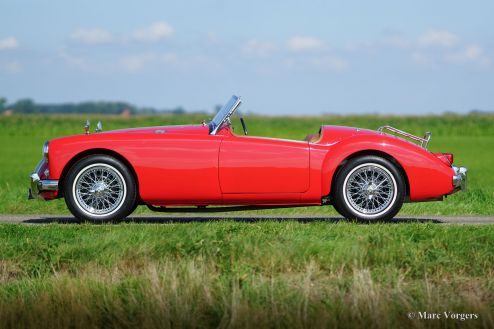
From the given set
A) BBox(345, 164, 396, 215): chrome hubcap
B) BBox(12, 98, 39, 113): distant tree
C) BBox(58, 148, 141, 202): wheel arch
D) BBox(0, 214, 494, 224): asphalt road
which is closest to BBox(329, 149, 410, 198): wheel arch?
BBox(345, 164, 396, 215): chrome hubcap

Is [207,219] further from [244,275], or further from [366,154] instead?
[244,275]

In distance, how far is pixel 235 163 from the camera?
10680 mm

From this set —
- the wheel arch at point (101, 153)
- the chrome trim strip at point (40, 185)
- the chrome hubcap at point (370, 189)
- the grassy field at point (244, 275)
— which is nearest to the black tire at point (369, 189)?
the chrome hubcap at point (370, 189)

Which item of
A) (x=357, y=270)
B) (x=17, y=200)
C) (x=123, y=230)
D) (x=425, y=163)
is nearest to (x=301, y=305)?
(x=357, y=270)

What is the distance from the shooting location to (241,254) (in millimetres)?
8961

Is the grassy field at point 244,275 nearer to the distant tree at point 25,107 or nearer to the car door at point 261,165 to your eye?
the car door at point 261,165

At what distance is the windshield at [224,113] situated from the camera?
1096 centimetres

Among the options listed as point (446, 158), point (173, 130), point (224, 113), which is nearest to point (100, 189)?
point (173, 130)

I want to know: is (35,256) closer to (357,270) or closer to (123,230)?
(123,230)

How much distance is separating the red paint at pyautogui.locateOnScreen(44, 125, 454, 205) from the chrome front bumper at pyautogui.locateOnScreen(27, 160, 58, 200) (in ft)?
0.51

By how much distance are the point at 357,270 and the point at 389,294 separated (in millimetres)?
466

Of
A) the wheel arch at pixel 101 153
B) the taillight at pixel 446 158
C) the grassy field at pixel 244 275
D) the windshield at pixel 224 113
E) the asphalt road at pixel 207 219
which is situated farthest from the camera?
the asphalt road at pixel 207 219

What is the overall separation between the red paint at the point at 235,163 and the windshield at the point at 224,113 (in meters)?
0.12

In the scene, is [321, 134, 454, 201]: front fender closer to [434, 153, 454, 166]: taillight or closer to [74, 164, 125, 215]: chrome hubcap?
[434, 153, 454, 166]: taillight
